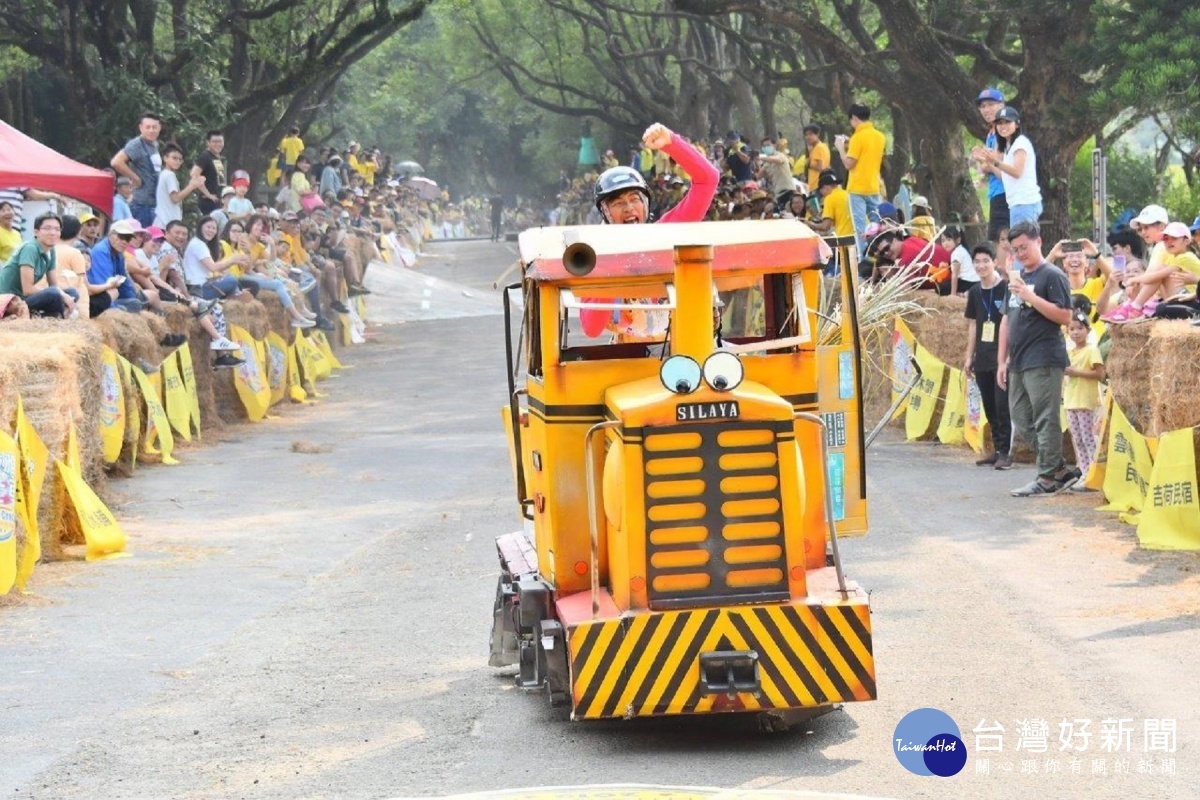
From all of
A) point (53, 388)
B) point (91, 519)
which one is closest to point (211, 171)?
point (53, 388)

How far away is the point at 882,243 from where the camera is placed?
20516mm

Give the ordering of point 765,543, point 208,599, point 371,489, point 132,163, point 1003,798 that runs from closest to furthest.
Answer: point 1003,798, point 765,543, point 208,599, point 371,489, point 132,163

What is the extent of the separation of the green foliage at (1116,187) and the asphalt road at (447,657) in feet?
65.1

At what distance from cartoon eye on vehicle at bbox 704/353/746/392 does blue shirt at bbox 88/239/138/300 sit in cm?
1311

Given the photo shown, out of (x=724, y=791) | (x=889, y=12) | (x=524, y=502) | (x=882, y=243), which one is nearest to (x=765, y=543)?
(x=724, y=791)

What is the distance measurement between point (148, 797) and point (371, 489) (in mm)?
10113

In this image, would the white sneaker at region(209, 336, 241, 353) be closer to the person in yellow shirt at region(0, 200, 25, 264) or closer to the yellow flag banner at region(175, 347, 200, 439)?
the yellow flag banner at region(175, 347, 200, 439)

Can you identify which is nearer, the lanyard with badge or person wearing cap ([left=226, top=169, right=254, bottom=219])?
the lanyard with badge

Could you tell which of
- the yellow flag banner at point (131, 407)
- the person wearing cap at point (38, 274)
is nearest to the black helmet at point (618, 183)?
the person wearing cap at point (38, 274)

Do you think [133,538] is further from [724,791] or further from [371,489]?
[724,791]

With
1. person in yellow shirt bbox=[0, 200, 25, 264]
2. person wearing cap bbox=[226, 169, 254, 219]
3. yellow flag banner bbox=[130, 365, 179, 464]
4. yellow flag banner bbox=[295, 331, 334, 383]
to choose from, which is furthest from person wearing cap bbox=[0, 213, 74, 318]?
person wearing cap bbox=[226, 169, 254, 219]

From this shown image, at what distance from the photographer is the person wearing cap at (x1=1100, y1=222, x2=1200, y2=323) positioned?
14.6 m

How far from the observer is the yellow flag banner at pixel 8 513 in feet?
39.9

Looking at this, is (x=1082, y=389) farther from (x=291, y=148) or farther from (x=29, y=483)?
(x=291, y=148)
